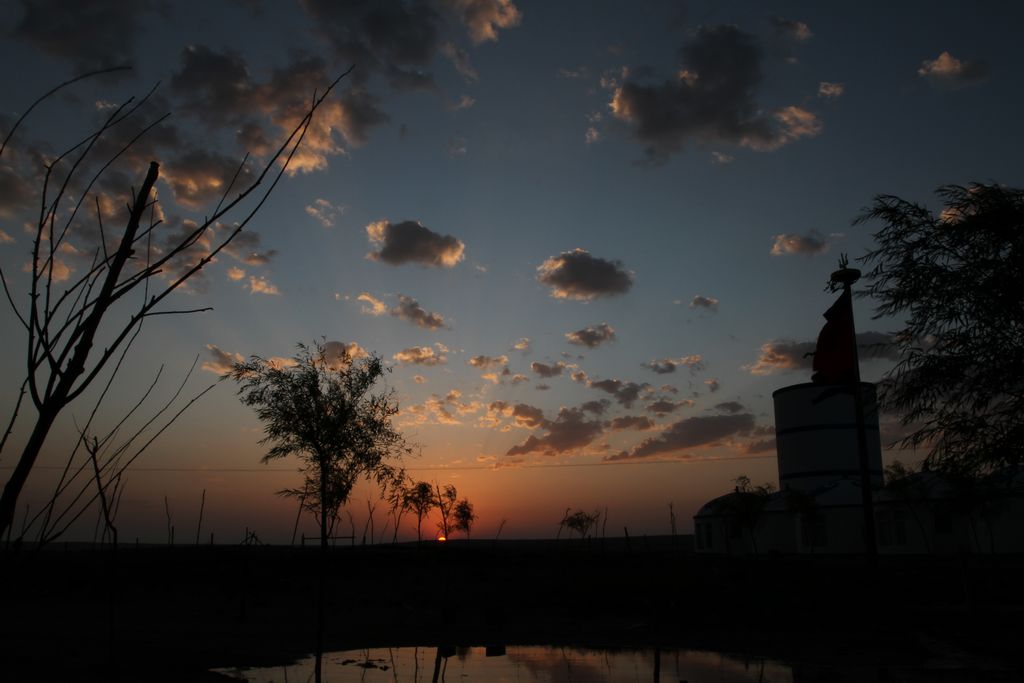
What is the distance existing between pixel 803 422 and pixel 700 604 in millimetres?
38148

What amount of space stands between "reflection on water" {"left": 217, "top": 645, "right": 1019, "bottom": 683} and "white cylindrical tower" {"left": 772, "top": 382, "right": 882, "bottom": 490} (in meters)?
45.7

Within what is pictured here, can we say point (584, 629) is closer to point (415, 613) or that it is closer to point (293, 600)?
point (415, 613)

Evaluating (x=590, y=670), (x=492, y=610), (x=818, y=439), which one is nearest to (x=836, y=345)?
(x=590, y=670)

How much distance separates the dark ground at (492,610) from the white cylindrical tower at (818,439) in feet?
58.3

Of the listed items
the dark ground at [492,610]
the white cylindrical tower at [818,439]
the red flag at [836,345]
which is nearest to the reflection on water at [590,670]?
the dark ground at [492,610]

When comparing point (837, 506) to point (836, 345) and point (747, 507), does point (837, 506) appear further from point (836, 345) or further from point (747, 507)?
point (836, 345)

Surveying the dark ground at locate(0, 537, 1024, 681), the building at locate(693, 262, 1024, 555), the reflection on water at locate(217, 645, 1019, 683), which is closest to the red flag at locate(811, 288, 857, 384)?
the dark ground at locate(0, 537, 1024, 681)

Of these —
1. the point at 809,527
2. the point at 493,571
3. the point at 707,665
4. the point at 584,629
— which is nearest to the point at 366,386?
the point at 584,629

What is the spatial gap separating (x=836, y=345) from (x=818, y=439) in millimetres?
44352

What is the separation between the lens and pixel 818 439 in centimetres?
6588

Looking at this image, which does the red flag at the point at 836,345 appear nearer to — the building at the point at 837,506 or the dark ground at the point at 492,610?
the dark ground at the point at 492,610

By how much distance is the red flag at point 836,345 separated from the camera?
24688mm

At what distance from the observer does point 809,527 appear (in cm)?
5678

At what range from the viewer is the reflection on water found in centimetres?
1834
